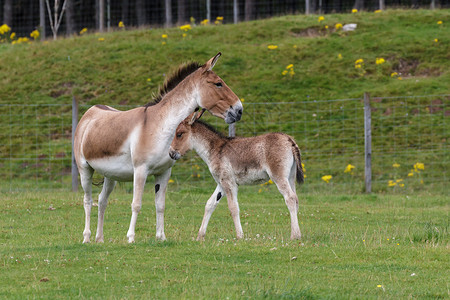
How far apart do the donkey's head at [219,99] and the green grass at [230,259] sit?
6.04 feet

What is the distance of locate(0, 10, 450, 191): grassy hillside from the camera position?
21.3 meters

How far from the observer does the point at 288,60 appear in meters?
27.1

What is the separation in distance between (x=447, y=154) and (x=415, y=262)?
41.9ft

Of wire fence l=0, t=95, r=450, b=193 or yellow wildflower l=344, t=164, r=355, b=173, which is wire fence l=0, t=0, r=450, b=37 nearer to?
wire fence l=0, t=95, r=450, b=193

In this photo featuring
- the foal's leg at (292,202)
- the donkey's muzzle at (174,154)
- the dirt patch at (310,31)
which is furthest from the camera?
the dirt patch at (310,31)

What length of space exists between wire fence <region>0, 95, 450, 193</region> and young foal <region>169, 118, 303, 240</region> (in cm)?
790

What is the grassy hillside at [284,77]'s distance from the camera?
2130 centimetres

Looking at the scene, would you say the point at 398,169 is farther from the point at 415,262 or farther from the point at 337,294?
the point at 337,294

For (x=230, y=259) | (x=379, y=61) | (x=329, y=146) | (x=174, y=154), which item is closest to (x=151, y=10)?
(x=379, y=61)

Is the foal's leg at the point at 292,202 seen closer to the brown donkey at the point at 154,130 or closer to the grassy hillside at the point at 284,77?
the brown donkey at the point at 154,130

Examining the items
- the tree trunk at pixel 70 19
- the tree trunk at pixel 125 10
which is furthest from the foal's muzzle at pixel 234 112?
the tree trunk at pixel 125 10

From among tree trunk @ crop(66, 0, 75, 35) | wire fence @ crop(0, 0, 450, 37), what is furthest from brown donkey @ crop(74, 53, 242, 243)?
wire fence @ crop(0, 0, 450, 37)

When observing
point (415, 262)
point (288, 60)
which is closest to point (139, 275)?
point (415, 262)

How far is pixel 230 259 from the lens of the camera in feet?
27.2
